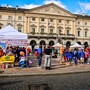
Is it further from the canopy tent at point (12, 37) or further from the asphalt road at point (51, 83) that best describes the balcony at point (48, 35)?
the asphalt road at point (51, 83)

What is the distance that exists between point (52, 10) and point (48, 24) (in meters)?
4.13

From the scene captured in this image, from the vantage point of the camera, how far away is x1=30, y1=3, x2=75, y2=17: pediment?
7519 centimetres

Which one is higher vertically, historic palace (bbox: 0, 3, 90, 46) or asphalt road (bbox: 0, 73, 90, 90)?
historic palace (bbox: 0, 3, 90, 46)

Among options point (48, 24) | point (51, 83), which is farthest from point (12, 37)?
point (48, 24)

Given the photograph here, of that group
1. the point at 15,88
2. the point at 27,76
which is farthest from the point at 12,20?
the point at 15,88

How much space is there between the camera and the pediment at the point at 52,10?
247 ft

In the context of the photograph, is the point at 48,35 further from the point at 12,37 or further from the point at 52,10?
the point at 12,37

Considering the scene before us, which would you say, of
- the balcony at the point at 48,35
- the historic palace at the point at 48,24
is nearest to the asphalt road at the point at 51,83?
the historic palace at the point at 48,24

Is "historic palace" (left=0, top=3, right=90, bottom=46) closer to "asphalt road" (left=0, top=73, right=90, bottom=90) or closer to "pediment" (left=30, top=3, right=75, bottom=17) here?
"pediment" (left=30, top=3, right=75, bottom=17)

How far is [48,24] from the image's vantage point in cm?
7662

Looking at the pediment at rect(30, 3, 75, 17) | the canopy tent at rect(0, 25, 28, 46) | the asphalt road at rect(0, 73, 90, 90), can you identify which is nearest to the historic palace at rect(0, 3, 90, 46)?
the pediment at rect(30, 3, 75, 17)

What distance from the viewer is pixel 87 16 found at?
8306cm

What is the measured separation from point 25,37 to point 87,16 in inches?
2578

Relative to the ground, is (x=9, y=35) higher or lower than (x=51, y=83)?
higher
